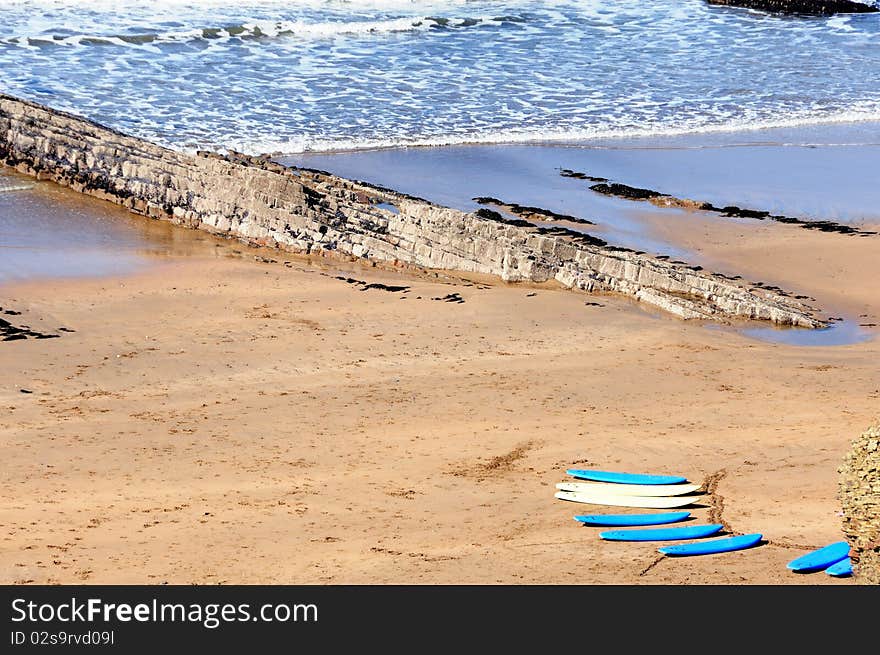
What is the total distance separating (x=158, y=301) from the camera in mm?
10547

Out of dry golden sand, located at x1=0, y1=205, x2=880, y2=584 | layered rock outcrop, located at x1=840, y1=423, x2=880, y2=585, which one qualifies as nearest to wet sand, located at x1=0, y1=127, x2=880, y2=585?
dry golden sand, located at x1=0, y1=205, x2=880, y2=584

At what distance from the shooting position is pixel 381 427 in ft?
26.8

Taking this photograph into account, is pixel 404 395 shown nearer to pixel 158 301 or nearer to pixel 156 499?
pixel 156 499

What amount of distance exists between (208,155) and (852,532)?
9700 mm

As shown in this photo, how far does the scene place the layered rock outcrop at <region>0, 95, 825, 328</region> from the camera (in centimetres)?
1120

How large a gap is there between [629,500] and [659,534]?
0.45 m

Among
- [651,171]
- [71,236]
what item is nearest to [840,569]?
[71,236]

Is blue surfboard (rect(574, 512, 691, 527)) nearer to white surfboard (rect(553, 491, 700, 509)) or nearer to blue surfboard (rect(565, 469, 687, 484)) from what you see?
white surfboard (rect(553, 491, 700, 509))

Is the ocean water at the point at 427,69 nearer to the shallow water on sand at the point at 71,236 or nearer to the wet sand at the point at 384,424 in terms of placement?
the shallow water on sand at the point at 71,236

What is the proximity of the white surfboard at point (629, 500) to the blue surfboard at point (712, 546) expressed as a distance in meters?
0.50

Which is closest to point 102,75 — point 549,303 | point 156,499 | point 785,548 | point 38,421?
point 549,303

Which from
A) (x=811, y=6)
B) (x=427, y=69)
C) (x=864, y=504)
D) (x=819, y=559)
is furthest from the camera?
(x=811, y=6)

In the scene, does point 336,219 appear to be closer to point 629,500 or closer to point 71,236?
point 71,236

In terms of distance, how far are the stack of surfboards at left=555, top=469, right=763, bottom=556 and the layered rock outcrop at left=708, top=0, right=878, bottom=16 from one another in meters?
20.3
